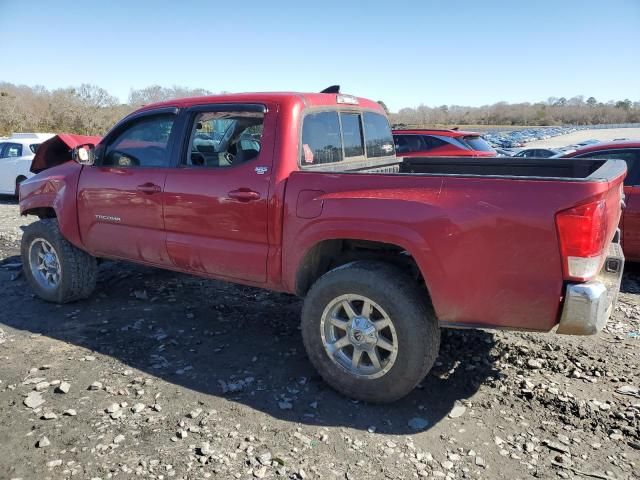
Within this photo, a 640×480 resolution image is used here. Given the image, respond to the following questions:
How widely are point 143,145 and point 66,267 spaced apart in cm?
152

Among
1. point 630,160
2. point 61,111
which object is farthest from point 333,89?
point 61,111

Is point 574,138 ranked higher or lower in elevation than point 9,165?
higher

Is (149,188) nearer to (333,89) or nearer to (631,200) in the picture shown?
(333,89)

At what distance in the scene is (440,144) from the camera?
430 inches

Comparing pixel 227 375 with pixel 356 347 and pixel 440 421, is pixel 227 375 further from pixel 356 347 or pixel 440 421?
pixel 440 421

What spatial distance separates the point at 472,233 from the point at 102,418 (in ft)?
8.04

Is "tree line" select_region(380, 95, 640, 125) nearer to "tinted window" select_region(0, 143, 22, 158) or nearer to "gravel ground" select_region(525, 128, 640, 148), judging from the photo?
"gravel ground" select_region(525, 128, 640, 148)

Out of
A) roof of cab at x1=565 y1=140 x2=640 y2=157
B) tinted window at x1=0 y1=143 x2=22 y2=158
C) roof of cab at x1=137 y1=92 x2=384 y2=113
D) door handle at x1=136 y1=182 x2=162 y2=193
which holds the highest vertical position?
roof of cab at x1=137 y1=92 x2=384 y2=113

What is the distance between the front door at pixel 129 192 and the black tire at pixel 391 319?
1588 millimetres

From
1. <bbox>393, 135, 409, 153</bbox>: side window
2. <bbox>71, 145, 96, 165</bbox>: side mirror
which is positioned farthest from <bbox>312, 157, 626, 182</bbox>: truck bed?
<bbox>393, 135, 409, 153</bbox>: side window

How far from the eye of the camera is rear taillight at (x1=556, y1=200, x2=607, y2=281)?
253cm

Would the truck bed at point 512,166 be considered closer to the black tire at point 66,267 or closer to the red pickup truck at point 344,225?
the red pickup truck at point 344,225

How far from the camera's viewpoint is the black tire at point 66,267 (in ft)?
16.1

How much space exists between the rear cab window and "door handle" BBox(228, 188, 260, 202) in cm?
40
